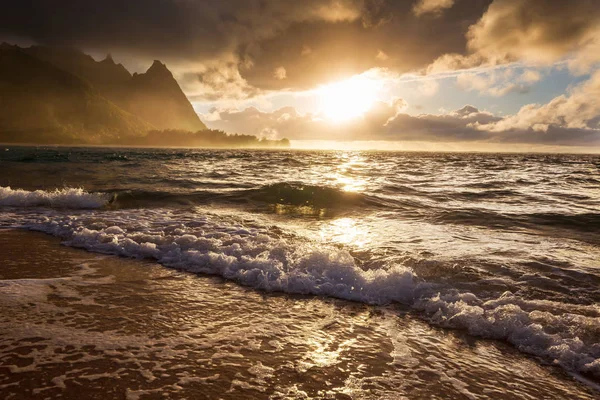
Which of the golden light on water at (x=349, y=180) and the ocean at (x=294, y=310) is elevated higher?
the golden light on water at (x=349, y=180)

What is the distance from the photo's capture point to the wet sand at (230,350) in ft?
10.0

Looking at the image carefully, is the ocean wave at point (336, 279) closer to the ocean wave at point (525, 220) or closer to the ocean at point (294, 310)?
the ocean at point (294, 310)

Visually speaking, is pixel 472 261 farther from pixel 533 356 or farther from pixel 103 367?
pixel 103 367

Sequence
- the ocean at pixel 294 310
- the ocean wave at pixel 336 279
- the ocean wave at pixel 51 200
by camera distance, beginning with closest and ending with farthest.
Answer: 1. the ocean at pixel 294 310
2. the ocean wave at pixel 336 279
3. the ocean wave at pixel 51 200

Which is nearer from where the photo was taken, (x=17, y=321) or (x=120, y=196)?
(x=17, y=321)

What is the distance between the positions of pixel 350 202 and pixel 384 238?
Result: 244 inches

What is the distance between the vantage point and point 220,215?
11.8 metres

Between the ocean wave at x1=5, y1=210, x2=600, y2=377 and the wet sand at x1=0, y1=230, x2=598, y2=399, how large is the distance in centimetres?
33

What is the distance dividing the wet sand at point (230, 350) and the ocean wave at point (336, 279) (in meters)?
0.33

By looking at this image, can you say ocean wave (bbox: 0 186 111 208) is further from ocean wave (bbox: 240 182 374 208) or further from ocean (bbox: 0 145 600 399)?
ocean wave (bbox: 240 182 374 208)

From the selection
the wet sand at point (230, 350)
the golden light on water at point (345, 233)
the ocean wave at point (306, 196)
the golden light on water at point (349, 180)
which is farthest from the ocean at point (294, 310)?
the golden light on water at point (349, 180)

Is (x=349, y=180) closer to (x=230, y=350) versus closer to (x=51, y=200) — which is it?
(x=51, y=200)

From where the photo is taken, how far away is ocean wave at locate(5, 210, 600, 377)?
4250 mm

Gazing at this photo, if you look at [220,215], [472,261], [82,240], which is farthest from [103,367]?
[220,215]
